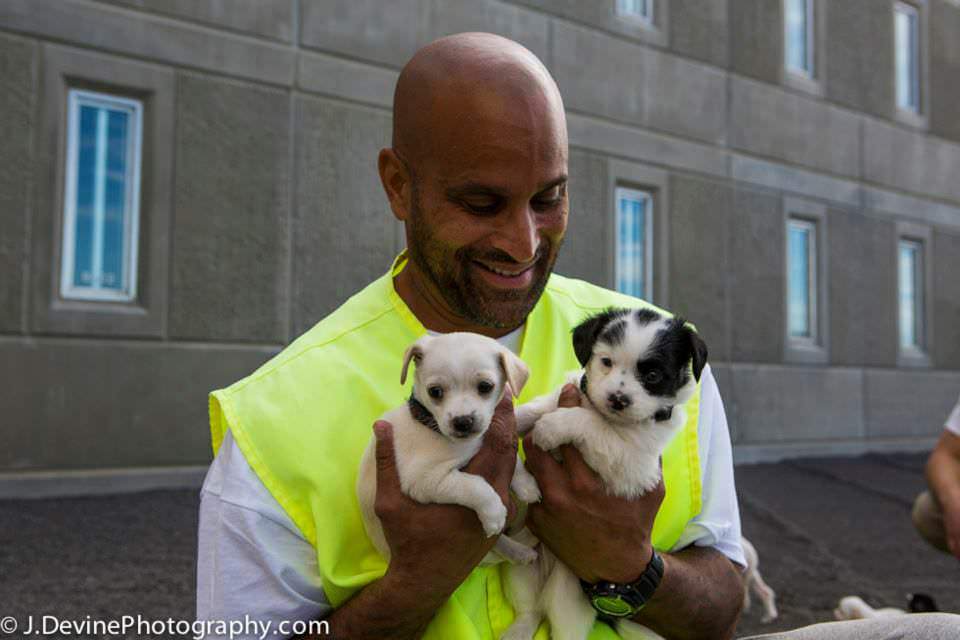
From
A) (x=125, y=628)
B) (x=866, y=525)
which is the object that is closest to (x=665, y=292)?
(x=866, y=525)

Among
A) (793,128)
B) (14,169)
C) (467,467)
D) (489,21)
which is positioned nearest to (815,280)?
(793,128)

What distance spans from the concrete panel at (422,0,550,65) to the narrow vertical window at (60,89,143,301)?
361 centimetres

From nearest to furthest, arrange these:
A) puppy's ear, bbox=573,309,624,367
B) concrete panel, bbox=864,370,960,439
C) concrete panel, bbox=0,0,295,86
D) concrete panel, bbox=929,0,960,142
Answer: puppy's ear, bbox=573,309,624,367
concrete panel, bbox=0,0,295,86
concrete panel, bbox=864,370,960,439
concrete panel, bbox=929,0,960,142

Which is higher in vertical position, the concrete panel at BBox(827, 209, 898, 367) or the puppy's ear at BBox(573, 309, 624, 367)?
the concrete panel at BBox(827, 209, 898, 367)

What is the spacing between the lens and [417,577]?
2.51 metres

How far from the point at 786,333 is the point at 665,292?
9.09 feet

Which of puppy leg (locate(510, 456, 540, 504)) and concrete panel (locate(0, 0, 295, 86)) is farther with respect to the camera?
concrete panel (locate(0, 0, 295, 86))

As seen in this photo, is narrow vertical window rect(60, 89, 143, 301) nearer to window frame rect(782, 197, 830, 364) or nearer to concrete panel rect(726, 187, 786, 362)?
concrete panel rect(726, 187, 786, 362)

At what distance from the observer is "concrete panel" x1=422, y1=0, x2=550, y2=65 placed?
433 inches

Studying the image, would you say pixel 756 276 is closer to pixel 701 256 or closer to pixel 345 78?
pixel 701 256

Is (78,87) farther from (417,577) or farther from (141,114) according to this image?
(417,577)

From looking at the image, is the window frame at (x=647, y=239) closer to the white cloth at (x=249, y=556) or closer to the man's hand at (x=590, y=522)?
the man's hand at (x=590, y=522)

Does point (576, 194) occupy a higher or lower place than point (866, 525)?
higher

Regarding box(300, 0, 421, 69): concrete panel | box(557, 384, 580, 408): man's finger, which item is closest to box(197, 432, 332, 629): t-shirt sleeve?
box(557, 384, 580, 408): man's finger
